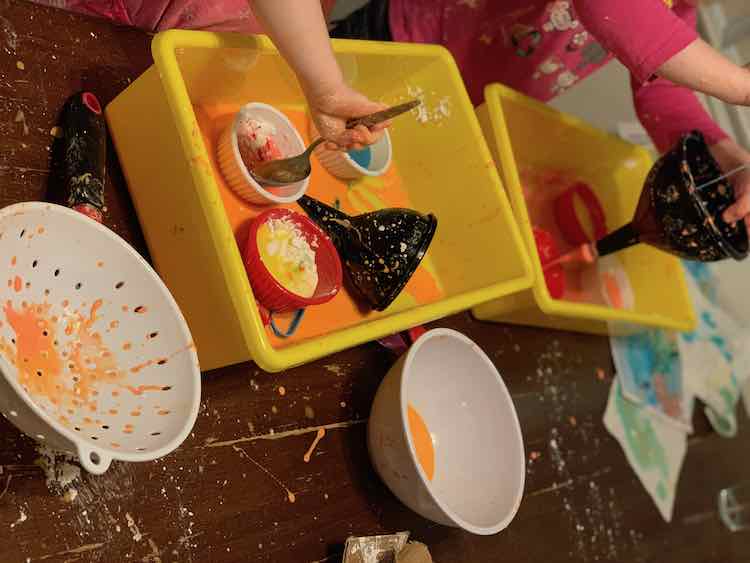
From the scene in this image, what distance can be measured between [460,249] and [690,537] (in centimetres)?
65

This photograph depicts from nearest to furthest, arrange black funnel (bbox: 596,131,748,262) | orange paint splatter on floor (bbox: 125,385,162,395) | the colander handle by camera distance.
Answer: the colander handle, orange paint splatter on floor (bbox: 125,385,162,395), black funnel (bbox: 596,131,748,262)

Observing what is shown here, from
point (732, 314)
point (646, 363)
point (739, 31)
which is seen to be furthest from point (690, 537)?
point (739, 31)

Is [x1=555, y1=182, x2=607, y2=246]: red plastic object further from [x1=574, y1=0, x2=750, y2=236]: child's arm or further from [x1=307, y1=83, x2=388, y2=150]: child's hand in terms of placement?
[x1=307, y1=83, x2=388, y2=150]: child's hand

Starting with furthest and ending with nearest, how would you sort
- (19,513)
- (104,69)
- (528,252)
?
(528,252)
(104,69)
(19,513)

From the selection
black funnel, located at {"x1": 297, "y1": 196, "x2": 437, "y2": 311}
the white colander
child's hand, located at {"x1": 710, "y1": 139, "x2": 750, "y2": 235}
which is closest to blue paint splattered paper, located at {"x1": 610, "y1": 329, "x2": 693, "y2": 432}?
child's hand, located at {"x1": 710, "y1": 139, "x2": 750, "y2": 235}

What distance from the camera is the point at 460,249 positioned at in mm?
866

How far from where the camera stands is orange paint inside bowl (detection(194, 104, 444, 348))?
27.4 inches

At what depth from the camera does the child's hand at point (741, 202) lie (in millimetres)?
901

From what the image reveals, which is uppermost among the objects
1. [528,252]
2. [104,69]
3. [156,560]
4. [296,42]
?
[296,42]

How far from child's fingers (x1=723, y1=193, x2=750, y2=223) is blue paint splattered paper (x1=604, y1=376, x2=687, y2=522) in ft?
1.03

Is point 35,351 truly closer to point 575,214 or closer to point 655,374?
point 575,214

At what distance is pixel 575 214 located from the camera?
111 cm

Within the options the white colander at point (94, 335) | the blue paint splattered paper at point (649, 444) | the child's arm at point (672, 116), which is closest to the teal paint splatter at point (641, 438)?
the blue paint splattered paper at point (649, 444)

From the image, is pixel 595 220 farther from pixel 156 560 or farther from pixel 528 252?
pixel 156 560
